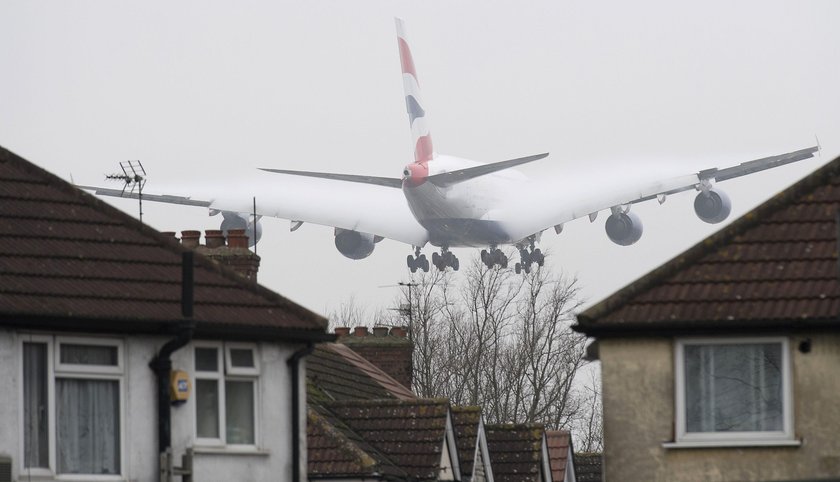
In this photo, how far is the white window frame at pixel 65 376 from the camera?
16.9 m

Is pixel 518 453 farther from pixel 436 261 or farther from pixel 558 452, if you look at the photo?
pixel 436 261

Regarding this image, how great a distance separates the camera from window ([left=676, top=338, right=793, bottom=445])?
17312 mm

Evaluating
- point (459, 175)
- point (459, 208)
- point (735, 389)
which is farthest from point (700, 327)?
point (459, 208)

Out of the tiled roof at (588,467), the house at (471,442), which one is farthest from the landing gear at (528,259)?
the house at (471,442)

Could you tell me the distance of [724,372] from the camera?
1742cm

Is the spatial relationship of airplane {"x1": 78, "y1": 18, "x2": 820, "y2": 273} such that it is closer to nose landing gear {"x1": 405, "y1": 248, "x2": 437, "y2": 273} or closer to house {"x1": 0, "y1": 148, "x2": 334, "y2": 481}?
nose landing gear {"x1": 405, "y1": 248, "x2": 437, "y2": 273}

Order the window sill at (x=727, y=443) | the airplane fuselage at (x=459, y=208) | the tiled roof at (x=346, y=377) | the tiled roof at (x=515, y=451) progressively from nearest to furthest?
1. the window sill at (x=727, y=443)
2. the tiled roof at (x=346, y=377)
3. the tiled roof at (x=515, y=451)
4. the airplane fuselage at (x=459, y=208)

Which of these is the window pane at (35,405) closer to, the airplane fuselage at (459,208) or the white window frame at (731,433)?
the white window frame at (731,433)

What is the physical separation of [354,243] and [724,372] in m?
85.3

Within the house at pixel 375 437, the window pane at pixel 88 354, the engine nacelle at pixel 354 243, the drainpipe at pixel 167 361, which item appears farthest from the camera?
the engine nacelle at pixel 354 243

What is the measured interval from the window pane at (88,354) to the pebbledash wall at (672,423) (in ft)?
13.0

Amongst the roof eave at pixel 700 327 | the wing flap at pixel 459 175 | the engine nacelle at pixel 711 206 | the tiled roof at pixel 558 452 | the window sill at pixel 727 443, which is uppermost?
the wing flap at pixel 459 175

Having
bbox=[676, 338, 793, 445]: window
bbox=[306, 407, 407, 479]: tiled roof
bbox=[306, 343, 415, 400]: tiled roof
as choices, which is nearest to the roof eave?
bbox=[676, 338, 793, 445]: window

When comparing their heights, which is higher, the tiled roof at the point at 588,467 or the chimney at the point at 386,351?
the chimney at the point at 386,351
